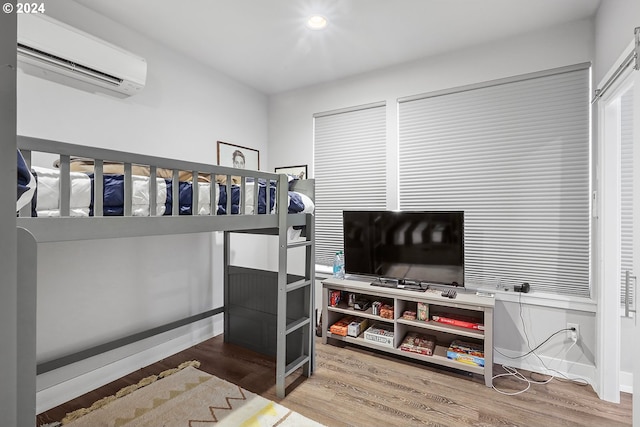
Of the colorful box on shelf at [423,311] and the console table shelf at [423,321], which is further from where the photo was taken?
the colorful box on shelf at [423,311]

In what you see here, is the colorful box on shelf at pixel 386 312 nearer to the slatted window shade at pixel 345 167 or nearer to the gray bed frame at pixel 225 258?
the gray bed frame at pixel 225 258

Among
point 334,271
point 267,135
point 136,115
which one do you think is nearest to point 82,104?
point 136,115

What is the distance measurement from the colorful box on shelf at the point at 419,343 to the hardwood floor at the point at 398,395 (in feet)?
0.46

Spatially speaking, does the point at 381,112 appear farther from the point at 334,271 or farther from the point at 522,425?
the point at 522,425

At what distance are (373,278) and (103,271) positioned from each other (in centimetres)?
234

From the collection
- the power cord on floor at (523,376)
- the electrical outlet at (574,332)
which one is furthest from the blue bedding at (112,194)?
the electrical outlet at (574,332)

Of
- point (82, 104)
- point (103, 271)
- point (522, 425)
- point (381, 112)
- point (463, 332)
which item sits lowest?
point (522, 425)

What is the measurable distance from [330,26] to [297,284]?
2008 mm

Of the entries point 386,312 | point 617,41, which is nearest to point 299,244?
point 386,312

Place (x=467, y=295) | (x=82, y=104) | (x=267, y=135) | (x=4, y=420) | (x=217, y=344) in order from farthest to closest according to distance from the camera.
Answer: (x=267, y=135), (x=217, y=344), (x=467, y=295), (x=82, y=104), (x=4, y=420)

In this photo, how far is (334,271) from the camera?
11.0 ft

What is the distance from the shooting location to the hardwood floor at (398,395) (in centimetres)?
203

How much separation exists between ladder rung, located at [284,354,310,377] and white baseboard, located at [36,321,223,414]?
120 centimetres

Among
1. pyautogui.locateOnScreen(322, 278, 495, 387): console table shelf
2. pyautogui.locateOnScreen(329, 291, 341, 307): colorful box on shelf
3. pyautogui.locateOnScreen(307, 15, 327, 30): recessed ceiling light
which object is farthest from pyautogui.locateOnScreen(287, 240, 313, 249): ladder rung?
pyautogui.locateOnScreen(307, 15, 327, 30): recessed ceiling light
